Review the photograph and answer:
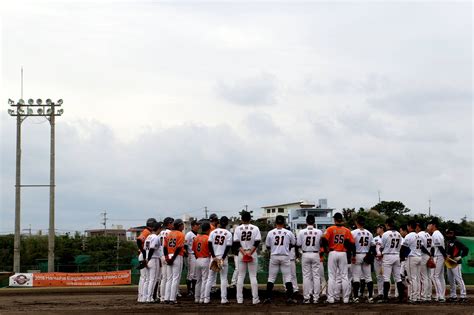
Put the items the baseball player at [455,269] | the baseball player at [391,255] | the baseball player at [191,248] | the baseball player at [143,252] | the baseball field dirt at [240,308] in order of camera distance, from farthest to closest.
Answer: the baseball player at [191,248] → the baseball player at [455,269] → the baseball player at [143,252] → the baseball player at [391,255] → the baseball field dirt at [240,308]

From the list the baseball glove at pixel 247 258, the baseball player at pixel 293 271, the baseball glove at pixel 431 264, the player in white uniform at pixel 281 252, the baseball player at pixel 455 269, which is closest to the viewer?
the baseball glove at pixel 247 258

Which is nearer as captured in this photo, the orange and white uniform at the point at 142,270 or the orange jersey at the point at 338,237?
the orange jersey at the point at 338,237

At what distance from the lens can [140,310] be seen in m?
18.1

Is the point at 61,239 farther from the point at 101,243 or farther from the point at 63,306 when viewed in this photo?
the point at 63,306

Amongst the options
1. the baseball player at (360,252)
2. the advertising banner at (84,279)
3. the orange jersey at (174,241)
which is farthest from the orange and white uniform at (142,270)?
the advertising banner at (84,279)

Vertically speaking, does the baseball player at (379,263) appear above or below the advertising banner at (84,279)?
above

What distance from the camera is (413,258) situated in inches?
815

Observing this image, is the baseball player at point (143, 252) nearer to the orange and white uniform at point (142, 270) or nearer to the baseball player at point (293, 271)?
the orange and white uniform at point (142, 270)

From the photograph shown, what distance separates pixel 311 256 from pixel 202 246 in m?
2.99

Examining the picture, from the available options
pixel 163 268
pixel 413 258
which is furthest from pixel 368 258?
pixel 163 268

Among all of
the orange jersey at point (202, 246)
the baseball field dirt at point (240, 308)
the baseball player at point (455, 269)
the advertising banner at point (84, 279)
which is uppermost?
the orange jersey at point (202, 246)

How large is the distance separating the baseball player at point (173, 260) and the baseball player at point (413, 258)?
6.10 meters

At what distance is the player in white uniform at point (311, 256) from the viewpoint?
19750 millimetres

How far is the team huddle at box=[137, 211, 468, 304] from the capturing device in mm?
19641
